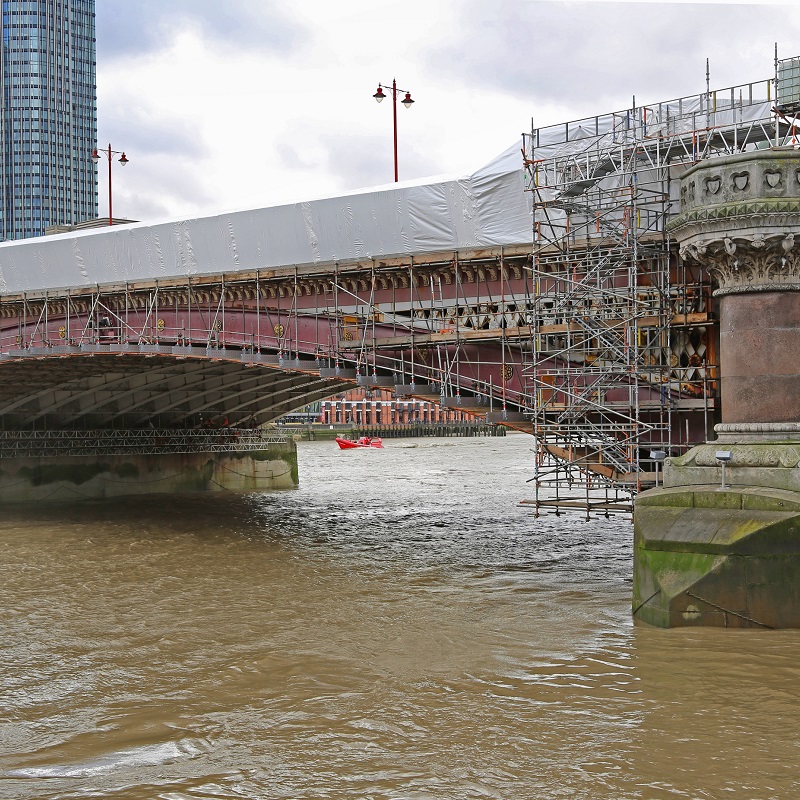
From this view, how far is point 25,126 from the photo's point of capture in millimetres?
179000

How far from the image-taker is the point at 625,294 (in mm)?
18406

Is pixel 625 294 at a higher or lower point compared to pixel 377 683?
higher

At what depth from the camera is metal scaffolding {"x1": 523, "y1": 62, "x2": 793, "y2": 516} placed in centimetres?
1781

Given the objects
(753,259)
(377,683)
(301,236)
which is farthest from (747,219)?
(301,236)

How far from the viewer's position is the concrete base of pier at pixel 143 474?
3825cm

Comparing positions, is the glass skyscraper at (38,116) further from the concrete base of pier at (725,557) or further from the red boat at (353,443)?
the concrete base of pier at (725,557)

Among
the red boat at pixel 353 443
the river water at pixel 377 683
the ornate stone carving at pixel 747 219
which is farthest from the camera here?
the red boat at pixel 353 443

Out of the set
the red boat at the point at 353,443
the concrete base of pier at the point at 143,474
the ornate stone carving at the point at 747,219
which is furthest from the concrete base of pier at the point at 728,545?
the red boat at the point at 353,443

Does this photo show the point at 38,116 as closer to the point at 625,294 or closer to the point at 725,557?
the point at 625,294

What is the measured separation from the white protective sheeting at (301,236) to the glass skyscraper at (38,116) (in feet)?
513

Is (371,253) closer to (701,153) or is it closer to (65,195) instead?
(701,153)

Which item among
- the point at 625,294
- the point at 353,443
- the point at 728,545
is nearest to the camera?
the point at 728,545

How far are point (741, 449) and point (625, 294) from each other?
15.7ft

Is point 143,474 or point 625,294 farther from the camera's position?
point 143,474
